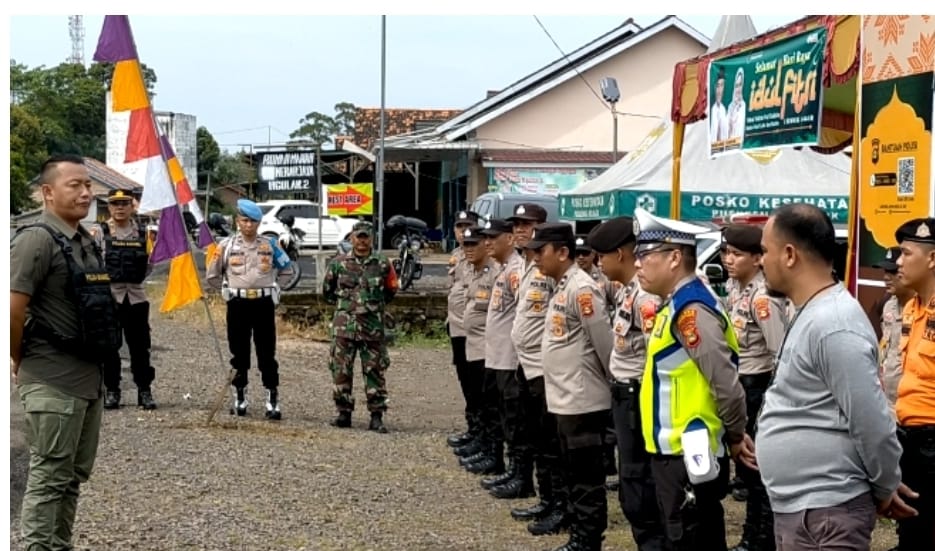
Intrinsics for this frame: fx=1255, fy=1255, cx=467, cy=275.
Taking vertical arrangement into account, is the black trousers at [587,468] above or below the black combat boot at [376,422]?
above

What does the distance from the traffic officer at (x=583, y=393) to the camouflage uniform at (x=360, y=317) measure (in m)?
4.54

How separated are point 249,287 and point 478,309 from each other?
2.38m

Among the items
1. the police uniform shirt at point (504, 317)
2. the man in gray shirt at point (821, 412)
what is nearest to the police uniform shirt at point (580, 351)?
the police uniform shirt at point (504, 317)

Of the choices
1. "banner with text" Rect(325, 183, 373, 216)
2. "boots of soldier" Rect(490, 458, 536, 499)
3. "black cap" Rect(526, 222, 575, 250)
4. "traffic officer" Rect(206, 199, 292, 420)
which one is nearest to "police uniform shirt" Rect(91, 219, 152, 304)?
"traffic officer" Rect(206, 199, 292, 420)

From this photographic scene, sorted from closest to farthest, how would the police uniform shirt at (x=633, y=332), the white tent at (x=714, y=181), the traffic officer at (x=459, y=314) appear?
the police uniform shirt at (x=633, y=332) → the traffic officer at (x=459, y=314) → the white tent at (x=714, y=181)

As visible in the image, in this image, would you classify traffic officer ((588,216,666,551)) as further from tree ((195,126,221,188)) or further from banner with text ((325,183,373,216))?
tree ((195,126,221,188))

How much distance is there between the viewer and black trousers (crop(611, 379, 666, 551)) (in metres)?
5.72

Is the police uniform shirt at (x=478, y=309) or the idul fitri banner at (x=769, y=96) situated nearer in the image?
the idul fitri banner at (x=769, y=96)

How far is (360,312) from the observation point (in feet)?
36.1

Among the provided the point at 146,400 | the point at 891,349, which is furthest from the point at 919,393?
the point at 146,400

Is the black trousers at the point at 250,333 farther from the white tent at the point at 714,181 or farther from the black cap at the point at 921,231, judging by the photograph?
the black cap at the point at 921,231

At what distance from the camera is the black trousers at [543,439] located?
296 inches

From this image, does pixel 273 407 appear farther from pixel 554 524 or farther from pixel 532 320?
pixel 554 524

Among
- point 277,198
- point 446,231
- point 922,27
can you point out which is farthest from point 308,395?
point 277,198
